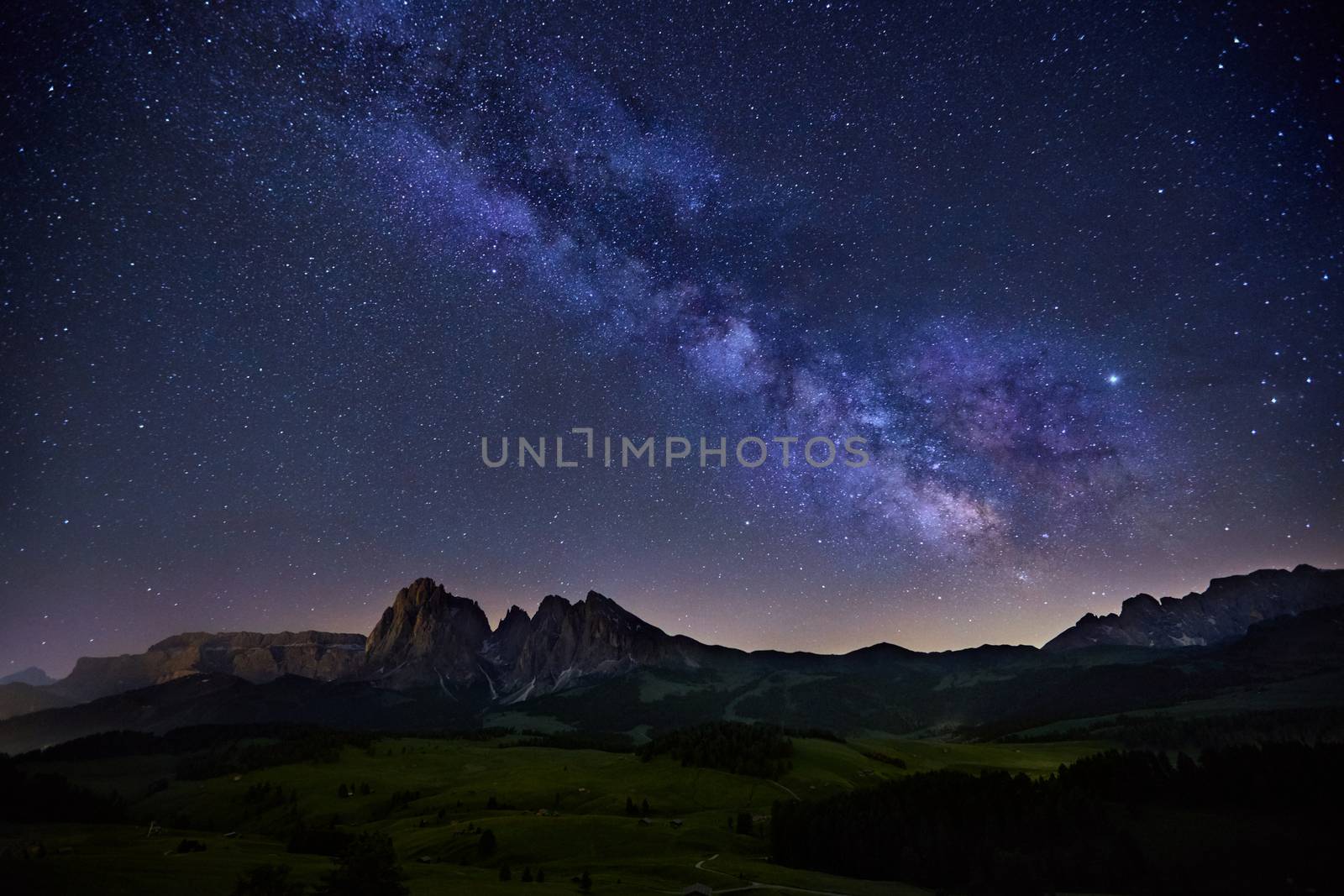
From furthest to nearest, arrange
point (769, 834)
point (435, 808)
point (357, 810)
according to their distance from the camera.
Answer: point (357, 810) → point (435, 808) → point (769, 834)

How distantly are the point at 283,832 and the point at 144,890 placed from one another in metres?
120

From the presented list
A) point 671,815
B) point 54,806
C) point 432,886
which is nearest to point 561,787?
point 671,815

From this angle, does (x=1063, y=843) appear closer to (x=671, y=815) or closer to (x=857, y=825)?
(x=857, y=825)

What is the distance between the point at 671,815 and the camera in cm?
13862

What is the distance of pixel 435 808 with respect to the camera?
15575cm

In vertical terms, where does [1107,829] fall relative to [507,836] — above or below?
above

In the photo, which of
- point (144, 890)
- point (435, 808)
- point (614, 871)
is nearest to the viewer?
point (144, 890)

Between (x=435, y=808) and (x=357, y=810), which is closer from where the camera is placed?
(x=435, y=808)

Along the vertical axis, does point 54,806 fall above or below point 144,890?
below

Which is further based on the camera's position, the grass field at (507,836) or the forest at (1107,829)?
the forest at (1107,829)

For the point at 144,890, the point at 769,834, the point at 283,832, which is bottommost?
the point at 283,832

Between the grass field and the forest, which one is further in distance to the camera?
the forest

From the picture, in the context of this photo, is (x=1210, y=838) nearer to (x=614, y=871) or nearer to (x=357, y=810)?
(x=614, y=871)

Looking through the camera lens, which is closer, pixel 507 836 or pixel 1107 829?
pixel 1107 829
